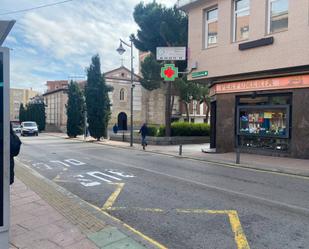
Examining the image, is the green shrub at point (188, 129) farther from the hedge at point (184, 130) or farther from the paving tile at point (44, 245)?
the paving tile at point (44, 245)

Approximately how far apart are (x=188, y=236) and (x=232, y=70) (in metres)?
12.4

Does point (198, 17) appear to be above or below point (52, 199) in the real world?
above

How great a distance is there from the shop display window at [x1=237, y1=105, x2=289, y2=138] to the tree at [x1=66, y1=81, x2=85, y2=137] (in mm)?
21215

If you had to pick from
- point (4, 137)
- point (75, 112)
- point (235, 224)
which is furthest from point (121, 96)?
point (4, 137)

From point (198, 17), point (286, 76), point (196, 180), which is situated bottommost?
point (196, 180)

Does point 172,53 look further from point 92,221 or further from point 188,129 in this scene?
point 92,221

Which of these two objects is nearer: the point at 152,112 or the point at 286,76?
the point at 286,76

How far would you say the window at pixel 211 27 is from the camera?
55.4ft

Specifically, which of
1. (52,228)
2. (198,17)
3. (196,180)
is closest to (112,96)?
(198,17)

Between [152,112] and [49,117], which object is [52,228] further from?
[49,117]

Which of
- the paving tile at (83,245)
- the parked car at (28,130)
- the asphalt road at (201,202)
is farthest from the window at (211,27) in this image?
the parked car at (28,130)

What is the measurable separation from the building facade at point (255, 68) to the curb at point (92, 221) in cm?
1090

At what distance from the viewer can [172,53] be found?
18141 millimetres

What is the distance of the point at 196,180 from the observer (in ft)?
29.1
